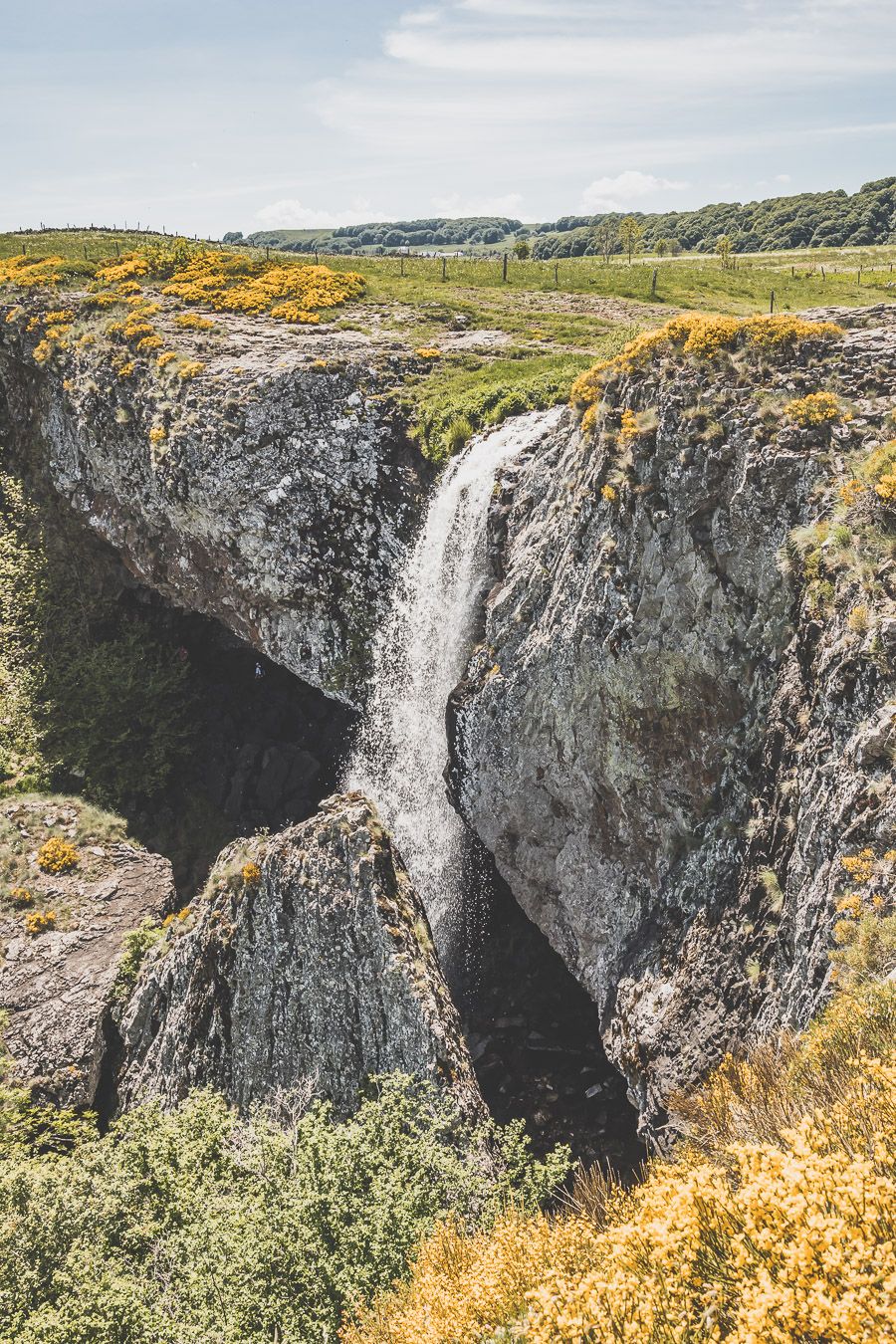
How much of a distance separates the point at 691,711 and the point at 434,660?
10.5 m

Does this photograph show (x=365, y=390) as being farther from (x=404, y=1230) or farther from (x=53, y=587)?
(x=404, y=1230)

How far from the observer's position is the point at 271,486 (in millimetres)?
32156

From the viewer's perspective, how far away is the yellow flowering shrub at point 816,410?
60.4 ft

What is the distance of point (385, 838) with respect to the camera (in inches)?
885

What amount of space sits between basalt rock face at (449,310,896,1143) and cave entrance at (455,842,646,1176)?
2.85 metres

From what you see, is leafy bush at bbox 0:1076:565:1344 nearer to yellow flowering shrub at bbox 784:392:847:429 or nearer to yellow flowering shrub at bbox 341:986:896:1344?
yellow flowering shrub at bbox 341:986:896:1344

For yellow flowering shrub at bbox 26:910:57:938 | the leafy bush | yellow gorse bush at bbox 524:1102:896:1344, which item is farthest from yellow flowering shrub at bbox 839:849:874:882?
yellow flowering shrub at bbox 26:910:57:938

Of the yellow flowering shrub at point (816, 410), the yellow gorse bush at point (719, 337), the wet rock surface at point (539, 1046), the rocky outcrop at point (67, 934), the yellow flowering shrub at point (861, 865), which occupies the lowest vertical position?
the wet rock surface at point (539, 1046)

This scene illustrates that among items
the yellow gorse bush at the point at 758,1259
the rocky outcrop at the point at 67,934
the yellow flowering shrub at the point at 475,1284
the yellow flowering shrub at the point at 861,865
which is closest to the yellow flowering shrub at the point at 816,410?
the yellow flowering shrub at the point at 861,865

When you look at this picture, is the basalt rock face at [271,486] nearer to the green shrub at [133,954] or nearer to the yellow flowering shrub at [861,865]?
the green shrub at [133,954]

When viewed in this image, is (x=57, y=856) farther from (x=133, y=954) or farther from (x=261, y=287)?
(x=261, y=287)

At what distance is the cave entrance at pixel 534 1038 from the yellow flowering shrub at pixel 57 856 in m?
14.9

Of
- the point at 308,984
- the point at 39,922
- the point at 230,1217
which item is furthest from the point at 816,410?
the point at 39,922

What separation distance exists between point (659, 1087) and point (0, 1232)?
1330 centimetres
